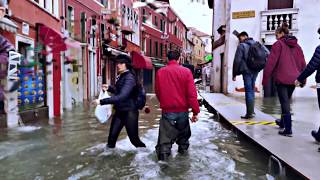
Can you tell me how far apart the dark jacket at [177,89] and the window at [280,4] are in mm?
12001

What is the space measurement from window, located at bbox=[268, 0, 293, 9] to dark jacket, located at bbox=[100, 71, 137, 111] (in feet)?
39.4

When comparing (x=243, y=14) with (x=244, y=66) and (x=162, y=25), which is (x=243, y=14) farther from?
(x=162, y=25)

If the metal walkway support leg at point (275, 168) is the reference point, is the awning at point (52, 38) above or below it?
above

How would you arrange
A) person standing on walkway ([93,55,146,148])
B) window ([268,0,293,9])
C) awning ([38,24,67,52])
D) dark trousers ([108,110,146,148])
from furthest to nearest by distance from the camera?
window ([268,0,293,9]), awning ([38,24,67,52]), dark trousers ([108,110,146,148]), person standing on walkway ([93,55,146,148])

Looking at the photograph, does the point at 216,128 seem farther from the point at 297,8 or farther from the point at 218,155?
the point at 297,8

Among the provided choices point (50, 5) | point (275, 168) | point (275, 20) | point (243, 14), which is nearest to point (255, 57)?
point (275, 168)

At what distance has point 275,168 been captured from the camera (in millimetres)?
4250

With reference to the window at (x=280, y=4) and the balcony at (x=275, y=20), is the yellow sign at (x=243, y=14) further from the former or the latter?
the window at (x=280, y=4)

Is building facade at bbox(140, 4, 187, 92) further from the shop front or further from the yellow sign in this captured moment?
the shop front

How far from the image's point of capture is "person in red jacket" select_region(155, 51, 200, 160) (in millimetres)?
4699

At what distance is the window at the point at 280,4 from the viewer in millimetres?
15136

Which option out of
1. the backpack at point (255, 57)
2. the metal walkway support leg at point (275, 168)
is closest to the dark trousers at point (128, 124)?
the metal walkway support leg at point (275, 168)

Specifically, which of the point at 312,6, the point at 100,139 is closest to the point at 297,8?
the point at 312,6

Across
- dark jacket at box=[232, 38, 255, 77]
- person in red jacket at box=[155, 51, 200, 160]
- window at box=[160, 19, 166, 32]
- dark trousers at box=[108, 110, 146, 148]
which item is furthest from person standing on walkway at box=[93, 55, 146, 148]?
window at box=[160, 19, 166, 32]
